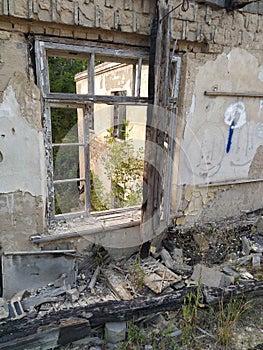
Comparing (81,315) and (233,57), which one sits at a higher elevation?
(233,57)

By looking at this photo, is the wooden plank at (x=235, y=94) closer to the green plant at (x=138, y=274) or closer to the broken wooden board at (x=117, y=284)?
the green plant at (x=138, y=274)

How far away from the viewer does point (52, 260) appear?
2.91m

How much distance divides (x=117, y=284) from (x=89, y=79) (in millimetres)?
2289

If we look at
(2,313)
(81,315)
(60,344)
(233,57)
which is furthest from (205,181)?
(2,313)

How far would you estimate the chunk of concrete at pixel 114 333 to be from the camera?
2.34m

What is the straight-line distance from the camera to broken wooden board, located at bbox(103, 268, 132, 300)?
278cm

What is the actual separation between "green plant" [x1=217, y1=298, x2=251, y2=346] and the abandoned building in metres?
1.13

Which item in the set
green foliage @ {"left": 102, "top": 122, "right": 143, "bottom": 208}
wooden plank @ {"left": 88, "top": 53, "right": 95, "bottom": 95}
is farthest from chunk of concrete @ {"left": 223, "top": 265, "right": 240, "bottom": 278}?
wooden plank @ {"left": 88, "top": 53, "right": 95, "bottom": 95}

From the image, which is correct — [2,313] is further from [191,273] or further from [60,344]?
[191,273]

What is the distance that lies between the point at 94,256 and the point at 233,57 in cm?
310

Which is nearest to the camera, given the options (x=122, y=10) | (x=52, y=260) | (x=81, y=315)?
(x=81, y=315)

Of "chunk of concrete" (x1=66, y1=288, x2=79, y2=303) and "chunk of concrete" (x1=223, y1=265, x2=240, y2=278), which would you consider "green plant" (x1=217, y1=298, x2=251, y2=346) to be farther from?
"chunk of concrete" (x1=66, y1=288, x2=79, y2=303)

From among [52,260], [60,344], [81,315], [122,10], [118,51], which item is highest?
[122,10]

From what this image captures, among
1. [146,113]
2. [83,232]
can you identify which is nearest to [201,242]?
[83,232]
